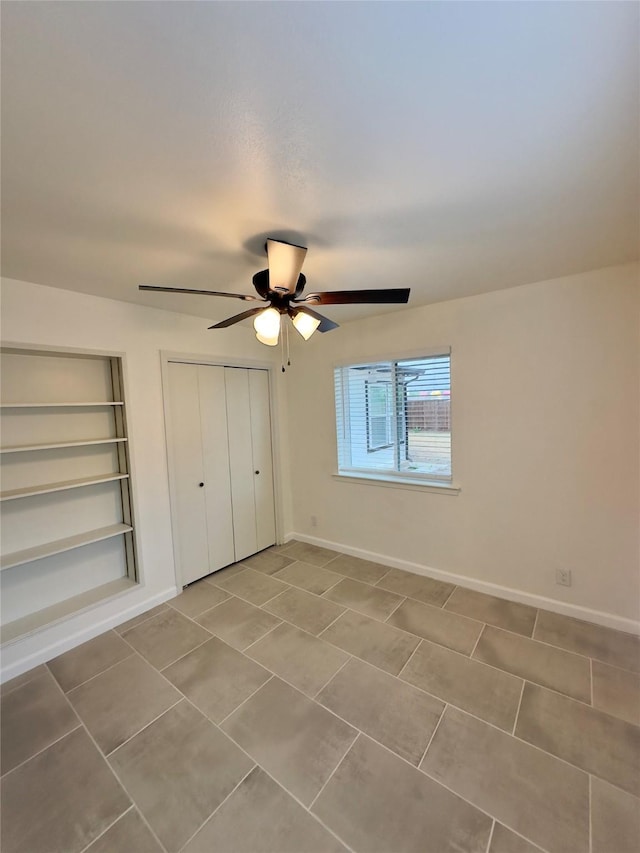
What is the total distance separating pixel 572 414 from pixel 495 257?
1208 millimetres

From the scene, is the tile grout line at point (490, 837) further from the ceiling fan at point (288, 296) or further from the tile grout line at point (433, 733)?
the ceiling fan at point (288, 296)

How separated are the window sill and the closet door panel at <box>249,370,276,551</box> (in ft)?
2.45

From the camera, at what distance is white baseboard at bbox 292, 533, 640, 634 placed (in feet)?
7.67

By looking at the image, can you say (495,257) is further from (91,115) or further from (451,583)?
(451,583)

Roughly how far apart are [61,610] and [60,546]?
0.46 metres

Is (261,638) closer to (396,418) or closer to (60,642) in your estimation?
(60,642)

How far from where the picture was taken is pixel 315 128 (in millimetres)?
1071

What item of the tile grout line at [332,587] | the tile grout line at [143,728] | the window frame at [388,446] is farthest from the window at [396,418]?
the tile grout line at [143,728]

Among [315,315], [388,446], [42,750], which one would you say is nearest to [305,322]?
[315,315]

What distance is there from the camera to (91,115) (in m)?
1.00

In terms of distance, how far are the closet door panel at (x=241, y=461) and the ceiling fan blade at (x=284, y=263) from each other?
182 centimetres

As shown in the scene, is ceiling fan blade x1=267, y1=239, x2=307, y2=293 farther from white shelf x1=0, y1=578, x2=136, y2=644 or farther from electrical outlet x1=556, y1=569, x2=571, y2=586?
electrical outlet x1=556, y1=569, x2=571, y2=586

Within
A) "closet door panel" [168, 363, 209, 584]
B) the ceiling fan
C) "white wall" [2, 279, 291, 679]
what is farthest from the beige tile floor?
the ceiling fan

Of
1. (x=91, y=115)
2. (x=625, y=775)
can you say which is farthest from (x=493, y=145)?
(x=625, y=775)
